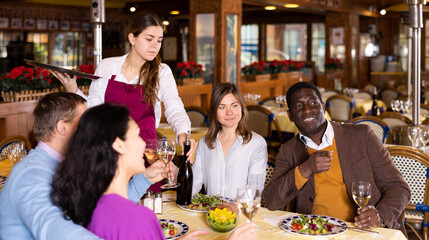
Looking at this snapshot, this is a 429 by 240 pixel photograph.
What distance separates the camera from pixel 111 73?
10.5ft

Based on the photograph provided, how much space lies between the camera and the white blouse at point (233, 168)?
309 centimetres

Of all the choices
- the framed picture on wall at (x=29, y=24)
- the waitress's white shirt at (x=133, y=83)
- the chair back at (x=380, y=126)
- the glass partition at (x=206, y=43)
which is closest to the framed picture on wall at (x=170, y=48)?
the framed picture on wall at (x=29, y=24)

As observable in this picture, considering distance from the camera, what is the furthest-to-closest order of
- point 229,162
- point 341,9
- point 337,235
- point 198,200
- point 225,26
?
point 341,9 < point 225,26 < point 229,162 < point 198,200 < point 337,235

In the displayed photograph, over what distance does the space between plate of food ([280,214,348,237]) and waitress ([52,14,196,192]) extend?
937 mm

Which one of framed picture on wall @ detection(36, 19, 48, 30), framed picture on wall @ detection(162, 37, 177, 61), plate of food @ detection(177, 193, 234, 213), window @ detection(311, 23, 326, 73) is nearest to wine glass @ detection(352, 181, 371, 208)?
plate of food @ detection(177, 193, 234, 213)

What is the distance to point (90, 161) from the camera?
1.49 meters

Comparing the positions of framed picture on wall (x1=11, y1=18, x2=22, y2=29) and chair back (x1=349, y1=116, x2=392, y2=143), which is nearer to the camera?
chair back (x1=349, y1=116, x2=392, y2=143)

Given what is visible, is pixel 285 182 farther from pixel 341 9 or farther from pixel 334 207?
pixel 341 9

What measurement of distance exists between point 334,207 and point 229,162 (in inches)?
26.1

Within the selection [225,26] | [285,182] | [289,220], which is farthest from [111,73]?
[225,26]

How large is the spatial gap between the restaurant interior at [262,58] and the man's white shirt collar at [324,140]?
0.46 m

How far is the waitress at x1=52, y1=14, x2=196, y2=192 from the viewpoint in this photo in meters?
3.03

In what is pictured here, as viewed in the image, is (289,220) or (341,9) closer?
(289,220)

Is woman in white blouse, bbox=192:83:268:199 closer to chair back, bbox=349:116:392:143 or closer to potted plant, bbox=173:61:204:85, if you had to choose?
chair back, bbox=349:116:392:143
